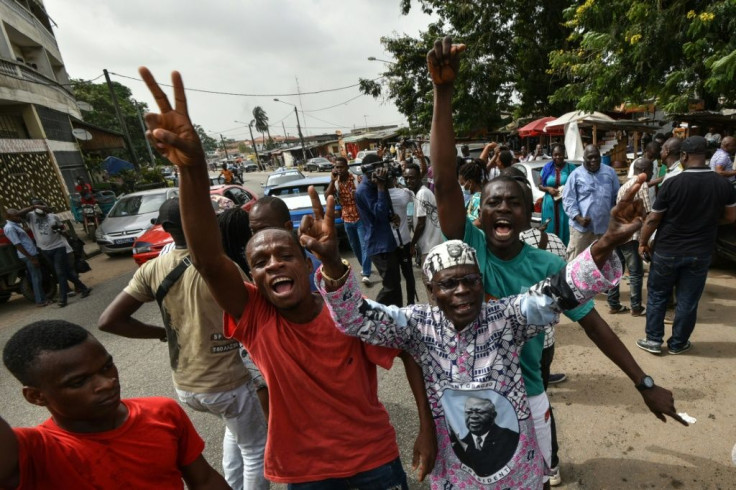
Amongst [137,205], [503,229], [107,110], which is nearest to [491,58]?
[137,205]

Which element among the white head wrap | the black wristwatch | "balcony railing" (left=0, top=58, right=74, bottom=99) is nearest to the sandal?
the black wristwatch

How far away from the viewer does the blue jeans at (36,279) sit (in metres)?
6.50

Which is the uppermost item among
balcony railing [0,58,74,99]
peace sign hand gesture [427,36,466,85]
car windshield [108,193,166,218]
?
balcony railing [0,58,74,99]

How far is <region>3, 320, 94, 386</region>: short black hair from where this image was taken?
3.83 feet

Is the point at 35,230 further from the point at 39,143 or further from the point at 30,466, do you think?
the point at 39,143

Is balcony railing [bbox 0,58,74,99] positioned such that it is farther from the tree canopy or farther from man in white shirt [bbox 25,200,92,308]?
the tree canopy

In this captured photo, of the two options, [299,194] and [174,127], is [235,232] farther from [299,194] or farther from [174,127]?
[299,194]

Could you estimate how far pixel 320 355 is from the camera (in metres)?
1.50

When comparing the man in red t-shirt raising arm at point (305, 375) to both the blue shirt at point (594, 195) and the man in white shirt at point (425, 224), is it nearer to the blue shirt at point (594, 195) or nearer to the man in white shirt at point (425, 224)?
the man in white shirt at point (425, 224)

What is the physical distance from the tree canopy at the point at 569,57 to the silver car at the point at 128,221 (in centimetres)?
1019

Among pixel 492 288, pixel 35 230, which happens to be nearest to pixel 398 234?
pixel 492 288

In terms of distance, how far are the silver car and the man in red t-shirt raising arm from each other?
888cm

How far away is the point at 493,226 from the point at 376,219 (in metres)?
2.63

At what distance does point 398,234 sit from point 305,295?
122 inches
